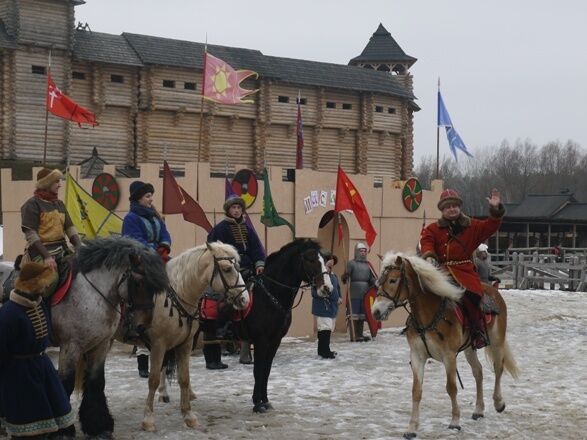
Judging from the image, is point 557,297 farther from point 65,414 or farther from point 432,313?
point 65,414

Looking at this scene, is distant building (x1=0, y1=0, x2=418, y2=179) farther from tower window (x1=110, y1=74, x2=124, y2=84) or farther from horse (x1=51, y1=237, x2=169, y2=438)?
horse (x1=51, y1=237, x2=169, y2=438)

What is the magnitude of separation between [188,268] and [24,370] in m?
2.35

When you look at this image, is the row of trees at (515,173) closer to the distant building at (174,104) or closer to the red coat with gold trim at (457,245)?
the distant building at (174,104)

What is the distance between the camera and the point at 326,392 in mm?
9703

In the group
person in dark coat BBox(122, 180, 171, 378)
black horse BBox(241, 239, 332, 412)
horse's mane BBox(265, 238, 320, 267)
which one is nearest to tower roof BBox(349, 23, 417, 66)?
horse's mane BBox(265, 238, 320, 267)

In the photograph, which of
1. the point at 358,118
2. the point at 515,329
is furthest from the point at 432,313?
the point at 358,118

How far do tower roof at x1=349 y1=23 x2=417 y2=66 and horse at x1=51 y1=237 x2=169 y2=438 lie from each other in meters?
45.0

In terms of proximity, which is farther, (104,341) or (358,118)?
(358,118)

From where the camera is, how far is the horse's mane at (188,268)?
7.55m

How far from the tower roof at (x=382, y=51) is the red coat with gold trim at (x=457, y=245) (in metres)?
43.3

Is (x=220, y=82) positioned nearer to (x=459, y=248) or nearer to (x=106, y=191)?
(x=106, y=191)

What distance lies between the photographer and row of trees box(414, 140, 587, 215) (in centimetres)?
10294

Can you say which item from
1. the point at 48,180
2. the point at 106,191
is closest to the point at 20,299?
the point at 48,180

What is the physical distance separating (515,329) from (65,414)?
517 inches
